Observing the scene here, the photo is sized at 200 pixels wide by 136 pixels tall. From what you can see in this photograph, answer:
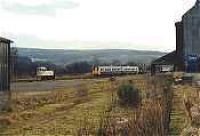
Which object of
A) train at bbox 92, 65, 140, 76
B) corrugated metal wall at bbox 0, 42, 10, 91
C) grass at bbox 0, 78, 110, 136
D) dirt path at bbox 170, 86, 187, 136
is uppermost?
corrugated metal wall at bbox 0, 42, 10, 91

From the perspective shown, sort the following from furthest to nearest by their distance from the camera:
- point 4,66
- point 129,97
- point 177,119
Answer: point 4,66 < point 129,97 < point 177,119

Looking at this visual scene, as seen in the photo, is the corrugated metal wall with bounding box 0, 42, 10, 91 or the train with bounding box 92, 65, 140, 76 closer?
the corrugated metal wall with bounding box 0, 42, 10, 91

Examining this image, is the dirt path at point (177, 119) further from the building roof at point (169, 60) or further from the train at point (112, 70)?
the train at point (112, 70)


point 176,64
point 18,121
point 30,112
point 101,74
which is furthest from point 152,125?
point 101,74

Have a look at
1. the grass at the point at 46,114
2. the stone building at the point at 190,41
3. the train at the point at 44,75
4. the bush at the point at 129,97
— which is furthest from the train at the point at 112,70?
the bush at the point at 129,97

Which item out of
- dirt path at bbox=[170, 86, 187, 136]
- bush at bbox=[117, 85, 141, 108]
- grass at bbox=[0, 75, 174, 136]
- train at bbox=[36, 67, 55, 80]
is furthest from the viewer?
train at bbox=[36, 67, 55, 80]

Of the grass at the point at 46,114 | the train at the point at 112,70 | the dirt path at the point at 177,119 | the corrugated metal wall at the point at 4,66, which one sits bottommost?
the grass at the point at 46,114

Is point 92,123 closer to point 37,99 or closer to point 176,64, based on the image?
point 37,99

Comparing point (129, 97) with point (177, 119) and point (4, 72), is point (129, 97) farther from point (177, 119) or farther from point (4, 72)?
point (177, 119)

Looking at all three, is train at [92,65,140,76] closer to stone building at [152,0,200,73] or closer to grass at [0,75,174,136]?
stone building at [152,0,200,73]

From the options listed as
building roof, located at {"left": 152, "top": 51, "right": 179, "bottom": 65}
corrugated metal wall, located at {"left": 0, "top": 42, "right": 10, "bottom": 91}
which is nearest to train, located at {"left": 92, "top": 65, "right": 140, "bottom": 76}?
building roof, located at {"left": 152, "top": 51, "right": 179, "bottom": 65}

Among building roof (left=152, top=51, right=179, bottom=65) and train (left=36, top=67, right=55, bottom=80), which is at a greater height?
building roof (left=152, top=51, right=179, bottom=65)

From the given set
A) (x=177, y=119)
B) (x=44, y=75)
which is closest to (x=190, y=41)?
(x=44, y=75)

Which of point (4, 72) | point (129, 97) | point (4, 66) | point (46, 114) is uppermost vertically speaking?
point (4, 66)
